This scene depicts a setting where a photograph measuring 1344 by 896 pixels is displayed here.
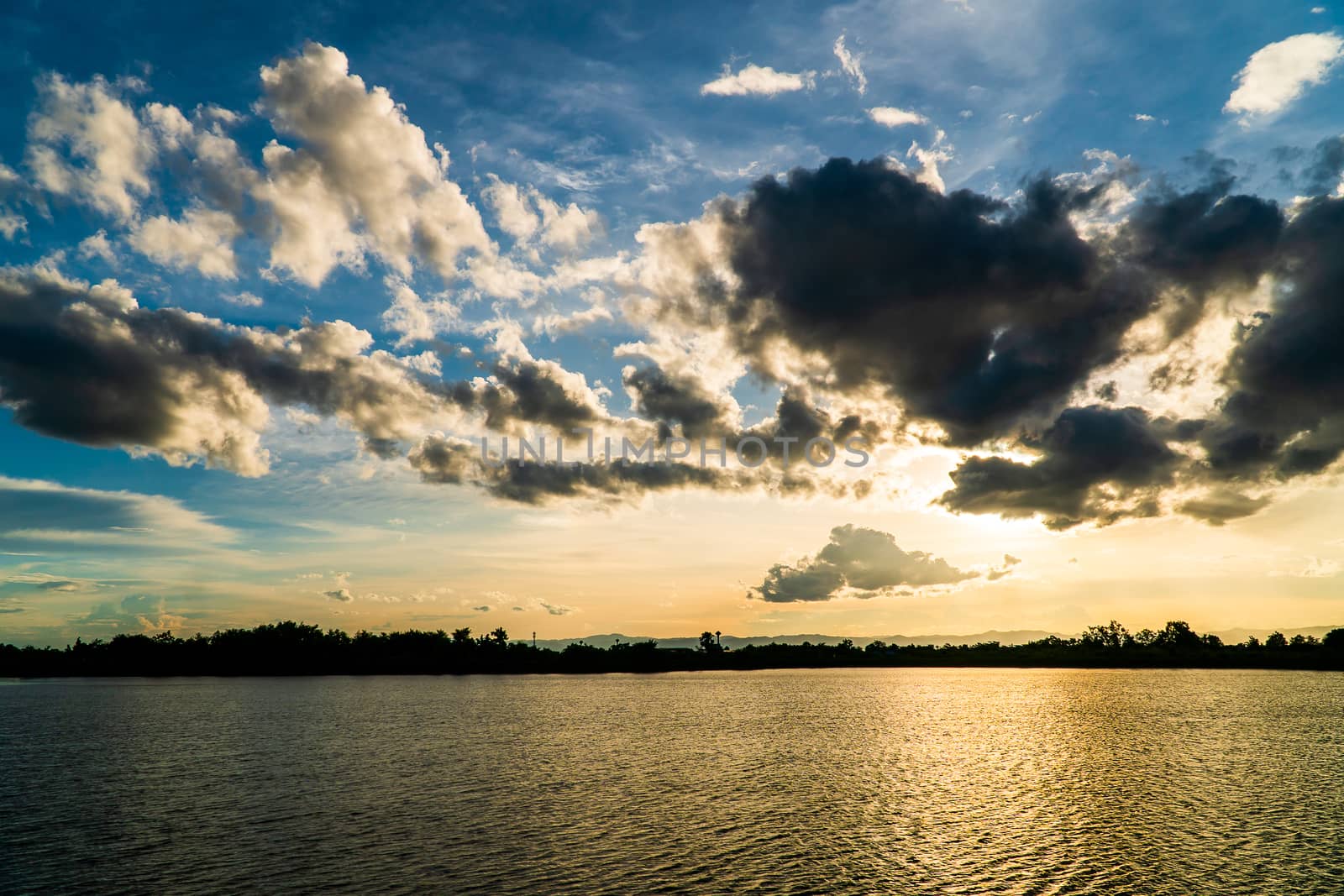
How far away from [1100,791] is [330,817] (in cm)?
6116

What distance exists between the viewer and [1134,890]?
122 ft

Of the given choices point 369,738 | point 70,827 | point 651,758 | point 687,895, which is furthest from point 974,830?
point 369,738

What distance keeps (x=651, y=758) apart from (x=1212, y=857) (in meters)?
49.5

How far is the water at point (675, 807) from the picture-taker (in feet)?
127

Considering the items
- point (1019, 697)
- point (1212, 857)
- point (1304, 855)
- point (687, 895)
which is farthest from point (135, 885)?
point (1019, 697)

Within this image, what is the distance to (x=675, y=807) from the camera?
5412 cm

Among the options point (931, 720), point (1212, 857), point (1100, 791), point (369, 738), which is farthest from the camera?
point (931, 720)

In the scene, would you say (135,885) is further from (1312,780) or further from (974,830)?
(1312,780)

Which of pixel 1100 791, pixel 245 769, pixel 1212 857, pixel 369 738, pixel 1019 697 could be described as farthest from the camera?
pixel 1019 697

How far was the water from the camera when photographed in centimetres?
3881

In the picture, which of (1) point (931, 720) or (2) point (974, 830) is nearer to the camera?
(2) point (974, 830)

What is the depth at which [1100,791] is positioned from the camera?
203ft

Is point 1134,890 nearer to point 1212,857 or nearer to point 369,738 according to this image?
point 1212,857

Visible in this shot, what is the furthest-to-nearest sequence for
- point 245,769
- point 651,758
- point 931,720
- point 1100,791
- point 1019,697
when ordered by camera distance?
point 1019,697
point 931,720
point 651,758
point 245,769
point 1100,791
